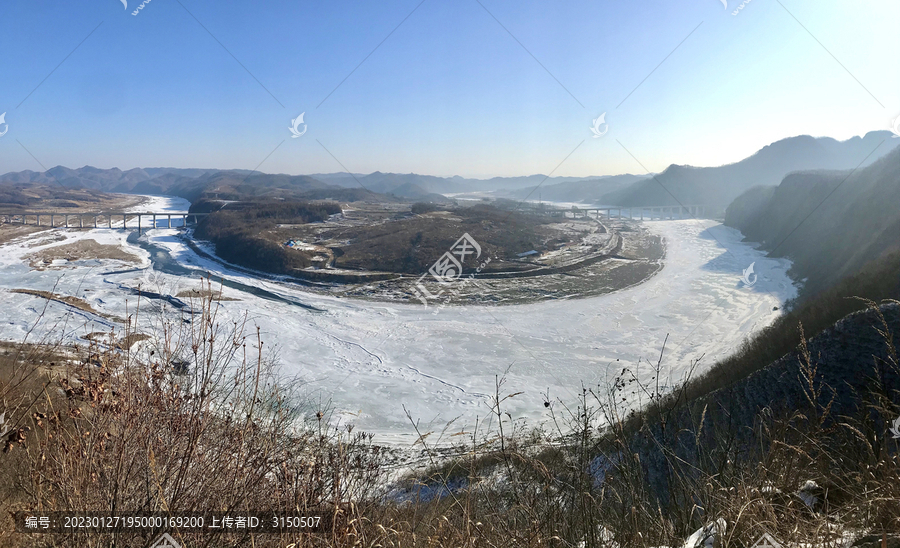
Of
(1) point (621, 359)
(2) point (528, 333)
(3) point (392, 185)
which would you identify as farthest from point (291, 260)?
(3) point (392, 185)

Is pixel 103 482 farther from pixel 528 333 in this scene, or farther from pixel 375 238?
pixel 375 238
